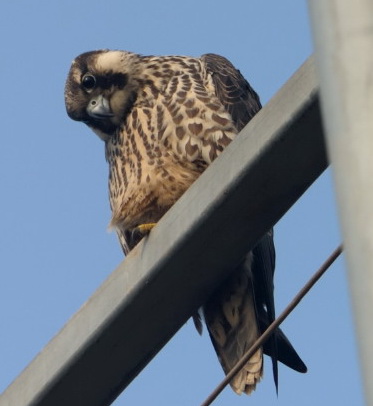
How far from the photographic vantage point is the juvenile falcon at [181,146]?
13.0ft

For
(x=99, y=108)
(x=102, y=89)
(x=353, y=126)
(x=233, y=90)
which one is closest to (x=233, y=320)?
(x=233, y=90)

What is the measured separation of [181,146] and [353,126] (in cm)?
325

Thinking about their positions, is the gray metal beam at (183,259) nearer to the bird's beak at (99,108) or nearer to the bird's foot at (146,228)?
the bird's foot at (146,228)

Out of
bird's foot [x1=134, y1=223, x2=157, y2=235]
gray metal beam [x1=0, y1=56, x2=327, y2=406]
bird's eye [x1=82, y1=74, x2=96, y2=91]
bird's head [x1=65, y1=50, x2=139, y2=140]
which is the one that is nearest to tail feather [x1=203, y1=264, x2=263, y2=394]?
bird's foot [x1=134, y1=223, x2=157, y2=235]

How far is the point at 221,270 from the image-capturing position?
203cm

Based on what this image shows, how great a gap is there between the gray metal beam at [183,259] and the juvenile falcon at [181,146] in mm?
1496

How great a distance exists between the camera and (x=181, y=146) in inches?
165

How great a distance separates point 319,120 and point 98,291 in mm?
Answer: 569

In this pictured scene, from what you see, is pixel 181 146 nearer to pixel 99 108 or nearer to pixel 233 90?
pixel 233 90

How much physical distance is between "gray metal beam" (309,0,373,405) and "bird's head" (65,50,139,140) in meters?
3.77

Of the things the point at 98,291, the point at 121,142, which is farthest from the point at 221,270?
the point at 121,142

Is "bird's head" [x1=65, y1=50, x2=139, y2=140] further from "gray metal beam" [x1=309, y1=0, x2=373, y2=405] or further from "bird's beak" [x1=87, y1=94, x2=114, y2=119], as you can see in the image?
"gray metal beam" [x1=309, y1=0, x2=373, y2=405]

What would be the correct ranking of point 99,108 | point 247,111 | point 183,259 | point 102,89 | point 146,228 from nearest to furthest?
point 183,259 → point 146,228 → point 247,111 → point 99,108 → point 102,89

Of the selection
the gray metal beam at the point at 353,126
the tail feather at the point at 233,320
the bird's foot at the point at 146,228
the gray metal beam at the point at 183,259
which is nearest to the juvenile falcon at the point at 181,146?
the tail feather at the point at 233,320
